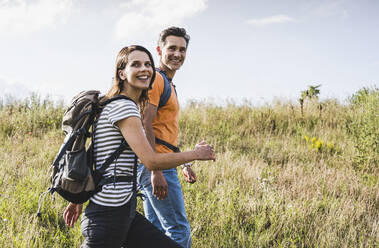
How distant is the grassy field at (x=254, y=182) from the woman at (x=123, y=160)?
1.33 m

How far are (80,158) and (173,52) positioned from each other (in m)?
1.50

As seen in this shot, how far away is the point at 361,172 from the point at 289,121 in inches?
136

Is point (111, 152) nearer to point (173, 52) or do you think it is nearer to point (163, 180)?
point (163, 180)

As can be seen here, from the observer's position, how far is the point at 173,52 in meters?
2.76

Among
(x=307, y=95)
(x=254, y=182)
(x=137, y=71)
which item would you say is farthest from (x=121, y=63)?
(x=307, y=95)

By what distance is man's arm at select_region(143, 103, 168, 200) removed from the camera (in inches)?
86.0

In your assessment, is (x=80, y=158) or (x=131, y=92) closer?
(x=80, y=158)

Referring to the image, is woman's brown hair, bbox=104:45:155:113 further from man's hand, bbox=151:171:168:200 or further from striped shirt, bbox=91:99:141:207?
man's hand, bbox=151:171:168:200

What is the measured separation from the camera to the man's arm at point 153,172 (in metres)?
2.18

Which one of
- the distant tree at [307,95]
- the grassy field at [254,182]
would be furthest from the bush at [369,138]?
the distant tree at [307,95]

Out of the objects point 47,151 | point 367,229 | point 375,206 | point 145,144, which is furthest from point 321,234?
point 47,151

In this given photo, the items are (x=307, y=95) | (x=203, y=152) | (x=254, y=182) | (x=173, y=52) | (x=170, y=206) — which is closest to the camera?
(x=203, y=152)

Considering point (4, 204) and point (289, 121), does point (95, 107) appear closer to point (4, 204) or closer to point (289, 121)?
point (4, 204)

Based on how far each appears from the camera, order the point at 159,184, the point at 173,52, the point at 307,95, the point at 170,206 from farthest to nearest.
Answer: the point at 307,95
the point at 173,52
the point at 170,206
the point at 159,184
